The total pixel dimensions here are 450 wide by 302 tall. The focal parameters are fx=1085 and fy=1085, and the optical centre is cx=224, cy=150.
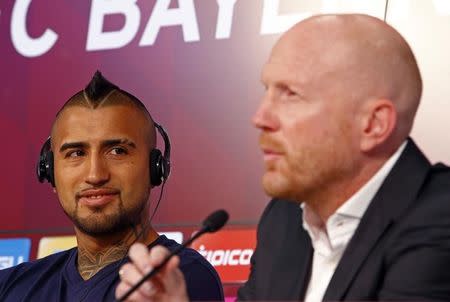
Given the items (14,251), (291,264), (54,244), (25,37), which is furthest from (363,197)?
(25,37)

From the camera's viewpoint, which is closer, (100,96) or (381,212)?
(381,212)

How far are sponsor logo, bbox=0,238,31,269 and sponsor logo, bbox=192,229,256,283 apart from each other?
2.12 ft

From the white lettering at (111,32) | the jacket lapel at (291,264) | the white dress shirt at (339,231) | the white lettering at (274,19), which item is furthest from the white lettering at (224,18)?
the white dress shirt at (339,231)

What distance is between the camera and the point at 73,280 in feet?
9.55

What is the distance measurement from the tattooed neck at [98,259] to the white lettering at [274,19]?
2.99ft

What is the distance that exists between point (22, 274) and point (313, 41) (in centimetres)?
129

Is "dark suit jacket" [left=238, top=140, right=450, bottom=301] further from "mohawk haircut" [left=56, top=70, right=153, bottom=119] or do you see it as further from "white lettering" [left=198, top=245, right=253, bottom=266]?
"white lettering" [left=198, top=245, right=253, bottom=266]

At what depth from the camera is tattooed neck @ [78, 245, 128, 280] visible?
291 cm

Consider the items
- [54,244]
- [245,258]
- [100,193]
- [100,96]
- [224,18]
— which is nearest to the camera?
[100,193]

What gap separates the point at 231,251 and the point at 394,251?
1.43 metres

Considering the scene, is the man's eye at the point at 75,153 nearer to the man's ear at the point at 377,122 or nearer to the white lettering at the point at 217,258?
the white lettering at the point at 217,258

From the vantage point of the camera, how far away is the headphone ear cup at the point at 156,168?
115 inches

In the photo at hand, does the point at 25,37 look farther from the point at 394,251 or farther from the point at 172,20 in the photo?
the point at 394,251

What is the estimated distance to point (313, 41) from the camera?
6.93ft
